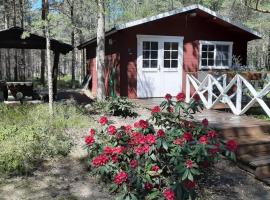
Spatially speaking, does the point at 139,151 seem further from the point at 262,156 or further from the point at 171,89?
the point at 171,89

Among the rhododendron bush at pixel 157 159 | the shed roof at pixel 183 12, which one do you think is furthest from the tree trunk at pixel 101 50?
the rhododendron bush at pixel 157 159

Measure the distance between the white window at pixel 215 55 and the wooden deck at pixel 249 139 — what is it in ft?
19.8

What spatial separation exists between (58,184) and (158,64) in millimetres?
8569

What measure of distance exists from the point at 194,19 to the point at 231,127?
299 inches

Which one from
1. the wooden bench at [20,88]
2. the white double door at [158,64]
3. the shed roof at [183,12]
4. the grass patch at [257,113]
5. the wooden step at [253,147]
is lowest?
the wooden step at [253,147]

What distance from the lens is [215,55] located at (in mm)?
14055

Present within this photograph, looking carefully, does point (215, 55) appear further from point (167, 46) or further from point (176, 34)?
point (167, 46)

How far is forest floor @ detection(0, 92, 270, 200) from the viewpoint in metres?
4.81

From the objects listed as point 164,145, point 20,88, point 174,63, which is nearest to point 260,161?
point 164,145

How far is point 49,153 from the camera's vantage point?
6.27m

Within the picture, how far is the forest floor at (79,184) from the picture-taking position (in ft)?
15.8

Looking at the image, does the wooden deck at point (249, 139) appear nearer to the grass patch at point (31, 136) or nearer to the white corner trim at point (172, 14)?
the grass patch at point (31, 136)

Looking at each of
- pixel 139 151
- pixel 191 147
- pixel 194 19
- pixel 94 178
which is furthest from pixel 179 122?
pixel 194 19

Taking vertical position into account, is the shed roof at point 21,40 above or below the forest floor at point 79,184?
above
